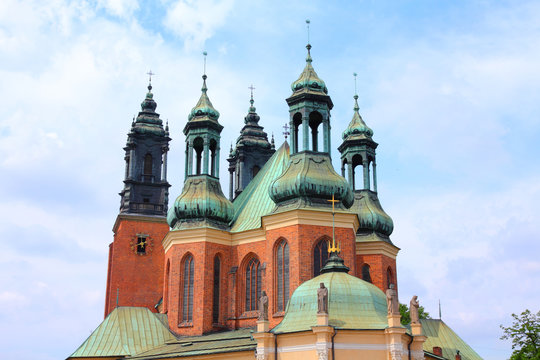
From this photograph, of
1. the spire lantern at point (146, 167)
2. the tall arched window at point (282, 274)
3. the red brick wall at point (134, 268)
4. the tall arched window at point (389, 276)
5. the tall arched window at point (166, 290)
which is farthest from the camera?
the spire lantern at point (146, 167)

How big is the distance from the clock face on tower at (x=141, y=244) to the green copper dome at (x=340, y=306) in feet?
80.7

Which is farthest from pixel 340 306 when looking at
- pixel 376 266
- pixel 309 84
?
pixel 309 84

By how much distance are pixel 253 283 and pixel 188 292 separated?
163 inches

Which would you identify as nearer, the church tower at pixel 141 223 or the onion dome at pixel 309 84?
the onion dome at pixel 309 84

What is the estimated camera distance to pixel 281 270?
4147 centimetres

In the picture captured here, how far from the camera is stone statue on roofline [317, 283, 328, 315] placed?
32.7m

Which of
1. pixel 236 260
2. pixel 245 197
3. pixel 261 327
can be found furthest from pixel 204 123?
pixel 261 327

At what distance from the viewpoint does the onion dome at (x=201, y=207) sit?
46.7m

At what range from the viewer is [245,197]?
49594 millimetres

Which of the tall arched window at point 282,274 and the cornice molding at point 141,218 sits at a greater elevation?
the cornice molding at point 141,218

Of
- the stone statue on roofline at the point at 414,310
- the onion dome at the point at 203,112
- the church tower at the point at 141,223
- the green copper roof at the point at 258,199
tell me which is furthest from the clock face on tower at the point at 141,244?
the stone statue on roofline at the point at 414,310

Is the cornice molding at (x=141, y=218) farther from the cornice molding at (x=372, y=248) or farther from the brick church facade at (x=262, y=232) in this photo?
the cornice molding at (x=372, y=248)

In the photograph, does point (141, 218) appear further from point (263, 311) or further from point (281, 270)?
point (263, 311)

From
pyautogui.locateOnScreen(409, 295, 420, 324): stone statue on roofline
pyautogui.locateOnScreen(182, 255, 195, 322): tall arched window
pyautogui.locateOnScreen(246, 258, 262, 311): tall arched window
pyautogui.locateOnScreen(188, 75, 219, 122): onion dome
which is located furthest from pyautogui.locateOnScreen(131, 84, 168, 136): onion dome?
pyautogui.locateOnScreen(409, 295, 420, 324): stone statue on roofline
